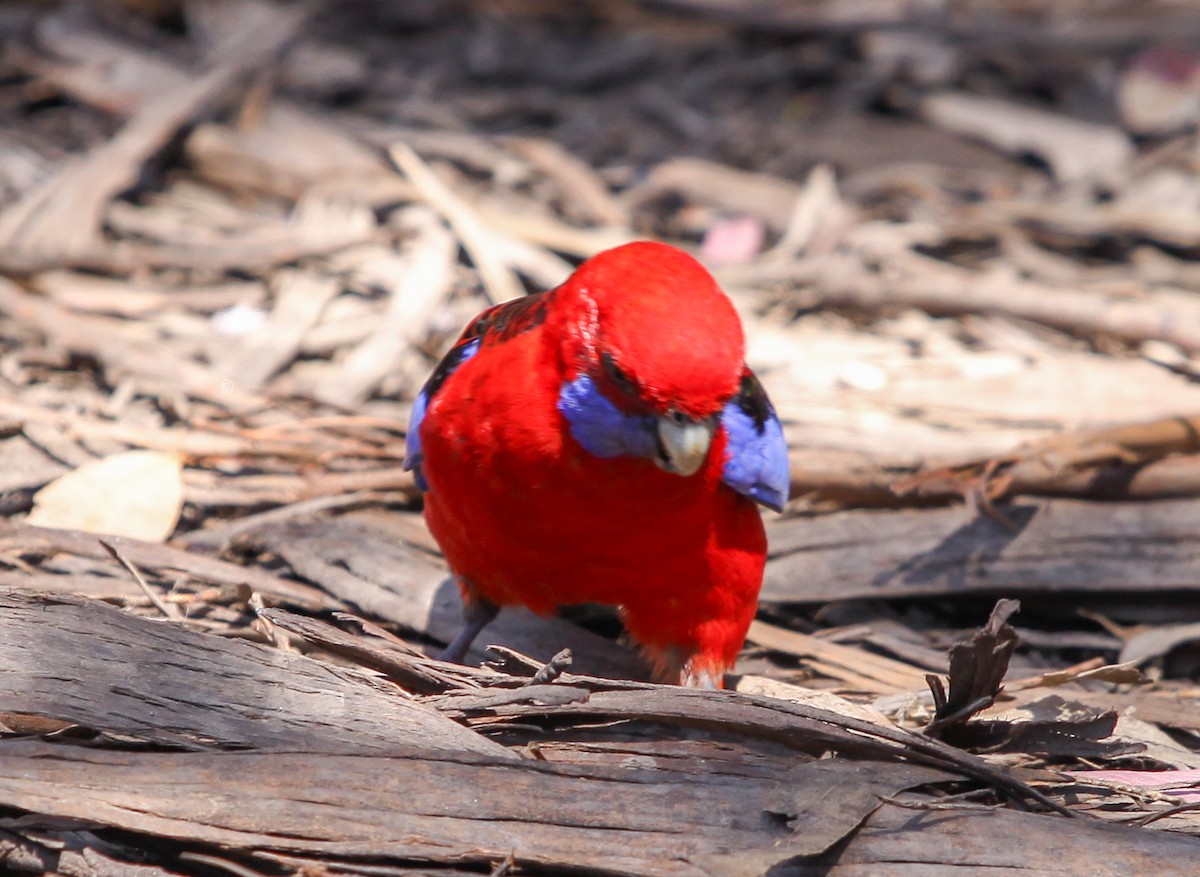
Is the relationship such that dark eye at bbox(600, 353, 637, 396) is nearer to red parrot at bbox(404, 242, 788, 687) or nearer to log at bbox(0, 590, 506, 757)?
red parrot at bbox(404, 242, 788, 687)

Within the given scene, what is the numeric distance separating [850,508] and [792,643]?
1.97ft

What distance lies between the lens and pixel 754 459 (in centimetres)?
305

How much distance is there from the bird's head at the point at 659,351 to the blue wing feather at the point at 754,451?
377 millimetres

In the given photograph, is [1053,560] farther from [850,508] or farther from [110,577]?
[110,577]

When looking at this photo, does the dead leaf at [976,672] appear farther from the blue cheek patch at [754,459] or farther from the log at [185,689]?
the log at [185,689]

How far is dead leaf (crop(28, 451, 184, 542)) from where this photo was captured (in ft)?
11.6

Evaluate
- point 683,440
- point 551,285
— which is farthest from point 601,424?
point 551,285

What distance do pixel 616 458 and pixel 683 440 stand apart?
210mm

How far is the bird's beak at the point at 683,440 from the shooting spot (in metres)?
2.57

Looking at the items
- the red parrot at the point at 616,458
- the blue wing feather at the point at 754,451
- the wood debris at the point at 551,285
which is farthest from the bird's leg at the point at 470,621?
the blue wing feather at the point at 754,451

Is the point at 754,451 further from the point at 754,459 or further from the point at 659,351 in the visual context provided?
the point at 659,351

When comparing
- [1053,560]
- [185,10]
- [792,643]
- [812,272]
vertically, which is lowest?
[792,643]

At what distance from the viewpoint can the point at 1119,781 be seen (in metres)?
2.75

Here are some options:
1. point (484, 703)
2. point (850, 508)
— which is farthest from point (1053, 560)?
point (484, 703)
